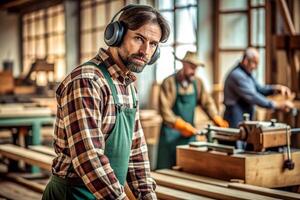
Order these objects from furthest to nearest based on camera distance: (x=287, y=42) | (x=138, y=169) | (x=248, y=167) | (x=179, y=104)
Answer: (x=287, y=42) → (x=179, y=104) → (x=248, y=167) → (x=138, y=169)

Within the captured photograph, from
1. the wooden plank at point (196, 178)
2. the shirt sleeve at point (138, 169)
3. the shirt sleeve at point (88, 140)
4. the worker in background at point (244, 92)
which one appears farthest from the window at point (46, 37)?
the shirt sleeve at point (88, 140)

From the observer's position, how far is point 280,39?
642cm

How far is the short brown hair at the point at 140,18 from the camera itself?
236 cm

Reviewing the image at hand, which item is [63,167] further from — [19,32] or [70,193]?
[19,32]

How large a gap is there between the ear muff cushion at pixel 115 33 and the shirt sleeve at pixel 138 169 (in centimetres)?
34

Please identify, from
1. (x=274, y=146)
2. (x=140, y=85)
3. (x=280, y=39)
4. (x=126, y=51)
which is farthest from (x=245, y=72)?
(x=140, y=85)

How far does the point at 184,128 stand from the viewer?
5.36 meters

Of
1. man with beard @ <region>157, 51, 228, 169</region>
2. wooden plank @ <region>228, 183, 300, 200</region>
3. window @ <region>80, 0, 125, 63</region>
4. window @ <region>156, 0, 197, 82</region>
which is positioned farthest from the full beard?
window @ <region>80, 0, 125, 63</region>

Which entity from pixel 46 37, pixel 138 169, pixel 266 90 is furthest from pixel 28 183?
pixel 46 37

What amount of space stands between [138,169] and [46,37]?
44.2 feet

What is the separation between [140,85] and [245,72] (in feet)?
15.4

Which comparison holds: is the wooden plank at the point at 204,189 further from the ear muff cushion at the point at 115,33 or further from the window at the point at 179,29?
the window at the point at 179,29

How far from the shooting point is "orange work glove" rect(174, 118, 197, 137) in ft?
17.5

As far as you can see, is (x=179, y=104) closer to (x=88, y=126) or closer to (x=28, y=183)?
(x=28, y=183)
